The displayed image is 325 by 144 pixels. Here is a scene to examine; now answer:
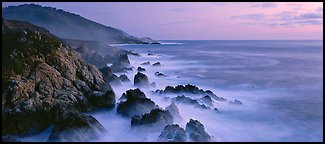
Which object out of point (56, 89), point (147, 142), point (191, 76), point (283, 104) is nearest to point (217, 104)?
point (283, 104)

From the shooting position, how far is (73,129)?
38.0ft

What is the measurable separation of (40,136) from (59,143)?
121 cm

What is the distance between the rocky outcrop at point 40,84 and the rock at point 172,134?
386cm

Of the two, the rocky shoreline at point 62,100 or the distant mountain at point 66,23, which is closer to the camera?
the rocky shoreline at point 62,100

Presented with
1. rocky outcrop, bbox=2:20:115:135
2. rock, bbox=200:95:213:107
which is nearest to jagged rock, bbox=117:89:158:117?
rocky outcrop, bbox=2:20:115:135

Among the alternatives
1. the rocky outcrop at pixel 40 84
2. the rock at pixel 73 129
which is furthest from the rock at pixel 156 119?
the rocky outcrop at pixel 40 84

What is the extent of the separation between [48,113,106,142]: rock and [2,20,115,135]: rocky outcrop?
32.7 inches

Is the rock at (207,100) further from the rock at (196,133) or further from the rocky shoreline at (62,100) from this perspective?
the rock at (196,133)

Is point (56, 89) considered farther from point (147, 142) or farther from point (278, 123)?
point (278, 123)

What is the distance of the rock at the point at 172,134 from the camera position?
37.4 feet

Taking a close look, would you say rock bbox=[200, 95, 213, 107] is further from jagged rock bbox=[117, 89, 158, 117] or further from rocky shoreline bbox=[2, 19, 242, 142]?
jagged rock bbox=[117, 89, 158, 117]

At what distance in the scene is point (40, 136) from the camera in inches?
472

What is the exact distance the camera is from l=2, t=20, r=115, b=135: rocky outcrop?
1218 centimetres

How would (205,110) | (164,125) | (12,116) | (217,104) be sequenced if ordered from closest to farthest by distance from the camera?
(12,116) → (164,125) → (205,110) → (217,104)
